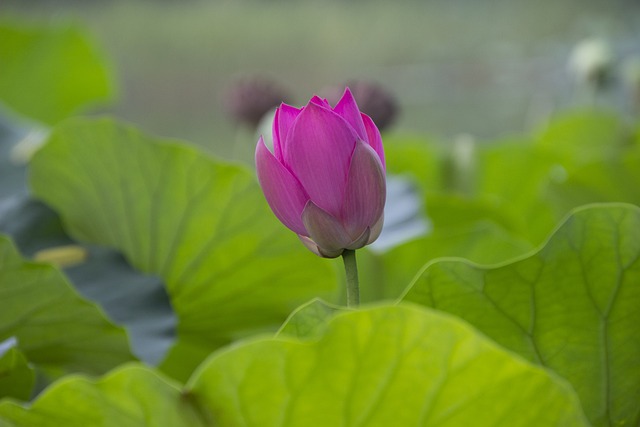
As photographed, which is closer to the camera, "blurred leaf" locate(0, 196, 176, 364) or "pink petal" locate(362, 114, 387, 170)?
"pink petal" locate(362, 114, 387, 170)

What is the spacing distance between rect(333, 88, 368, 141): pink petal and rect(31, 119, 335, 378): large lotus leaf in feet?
0.63

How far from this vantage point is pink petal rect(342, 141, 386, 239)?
277 millimetres

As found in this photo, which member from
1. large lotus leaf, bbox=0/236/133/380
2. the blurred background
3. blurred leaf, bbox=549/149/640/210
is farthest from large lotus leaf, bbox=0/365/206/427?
the blurred background

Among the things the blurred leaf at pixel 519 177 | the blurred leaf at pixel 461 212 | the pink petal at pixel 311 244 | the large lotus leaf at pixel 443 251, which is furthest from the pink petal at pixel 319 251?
the blurred leaf at pixel 519 177

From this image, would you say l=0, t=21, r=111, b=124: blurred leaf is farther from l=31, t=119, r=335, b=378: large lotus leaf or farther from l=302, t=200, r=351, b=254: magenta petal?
l=302, t=200, r=351, b=254: magenta petal

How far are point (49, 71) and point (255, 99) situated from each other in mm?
236

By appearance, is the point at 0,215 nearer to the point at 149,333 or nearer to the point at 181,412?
the point at 149,333

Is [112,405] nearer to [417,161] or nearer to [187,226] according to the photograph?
[187,226]

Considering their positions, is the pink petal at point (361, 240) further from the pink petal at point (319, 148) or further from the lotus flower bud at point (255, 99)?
the lotus flower bud at point (255, 99)

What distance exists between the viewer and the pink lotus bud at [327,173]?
274mm

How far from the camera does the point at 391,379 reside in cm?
23

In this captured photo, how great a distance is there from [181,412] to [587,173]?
1.32 ft

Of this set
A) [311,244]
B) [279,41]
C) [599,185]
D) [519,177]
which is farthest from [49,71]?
[279,41]

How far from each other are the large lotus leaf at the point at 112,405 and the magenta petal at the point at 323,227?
7 centimetres
